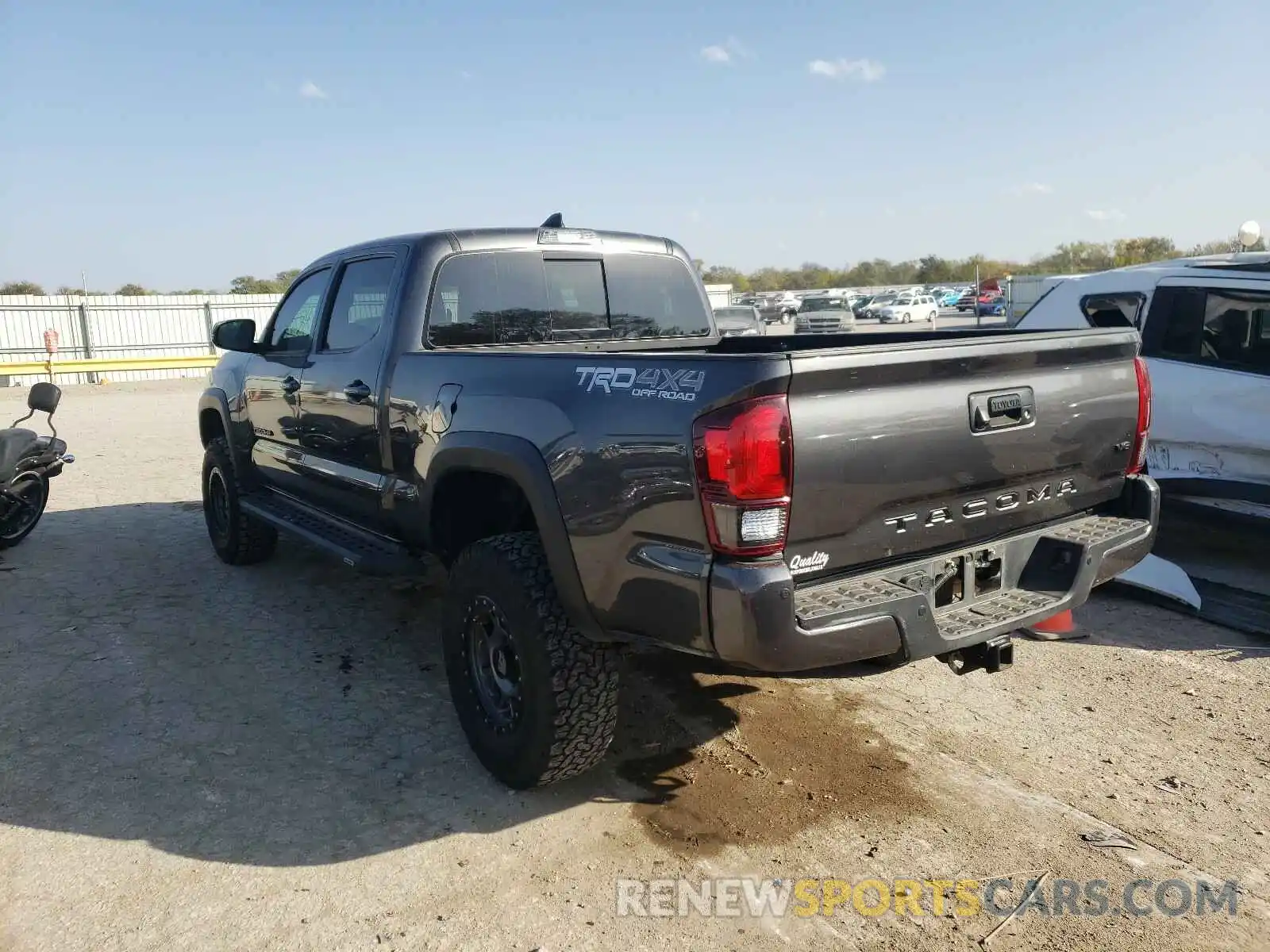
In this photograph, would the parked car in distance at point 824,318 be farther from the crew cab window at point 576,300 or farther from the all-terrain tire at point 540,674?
the all-terrain tire at point 540,674

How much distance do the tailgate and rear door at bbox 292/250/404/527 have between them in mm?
2214

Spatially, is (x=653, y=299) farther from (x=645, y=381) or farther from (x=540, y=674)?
(x=540, y=674)

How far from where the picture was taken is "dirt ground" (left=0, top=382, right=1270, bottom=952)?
9.10 ft

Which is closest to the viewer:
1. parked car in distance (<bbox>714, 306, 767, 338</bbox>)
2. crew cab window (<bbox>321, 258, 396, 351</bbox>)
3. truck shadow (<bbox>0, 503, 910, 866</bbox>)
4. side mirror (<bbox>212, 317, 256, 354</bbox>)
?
truck shadow (<bbox>0, 503, 910, 866</bbox>)

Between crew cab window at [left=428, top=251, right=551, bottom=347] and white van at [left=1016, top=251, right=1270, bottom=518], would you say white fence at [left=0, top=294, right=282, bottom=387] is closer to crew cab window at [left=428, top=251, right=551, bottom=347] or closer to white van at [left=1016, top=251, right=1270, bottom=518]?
crew cab window at [left=428, top=251, right=551, bottom=347]

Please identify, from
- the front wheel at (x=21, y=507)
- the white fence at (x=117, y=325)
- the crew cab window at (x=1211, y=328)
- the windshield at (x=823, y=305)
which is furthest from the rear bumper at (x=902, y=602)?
the windshield at (x=823, y=305)

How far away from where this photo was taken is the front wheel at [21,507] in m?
6.77

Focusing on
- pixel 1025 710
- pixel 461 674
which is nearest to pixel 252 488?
pixel 461 674

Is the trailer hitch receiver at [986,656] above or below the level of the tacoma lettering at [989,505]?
below

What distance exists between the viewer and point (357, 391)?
4379 mm

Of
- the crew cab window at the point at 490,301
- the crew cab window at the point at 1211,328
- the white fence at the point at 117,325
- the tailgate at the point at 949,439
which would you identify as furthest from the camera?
the white fence at the point at 117,325

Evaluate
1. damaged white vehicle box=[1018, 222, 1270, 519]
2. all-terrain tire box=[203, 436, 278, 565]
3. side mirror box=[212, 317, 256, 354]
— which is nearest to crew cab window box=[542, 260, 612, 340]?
side mirror box=[212, 317, 256, 354]

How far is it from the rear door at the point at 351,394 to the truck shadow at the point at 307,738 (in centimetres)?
84

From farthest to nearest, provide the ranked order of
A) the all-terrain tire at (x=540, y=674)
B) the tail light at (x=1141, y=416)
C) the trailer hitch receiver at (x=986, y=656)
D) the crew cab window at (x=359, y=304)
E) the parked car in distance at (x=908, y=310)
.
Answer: the parked car in distance at (x=908, y=310) < the crew cab window at (x=359, y=304) < the tail light at (x=1141, y=416) < the all-terrain tire at (x=540, y=674) < the trailer hitch receiver at (x=986, y=656)
